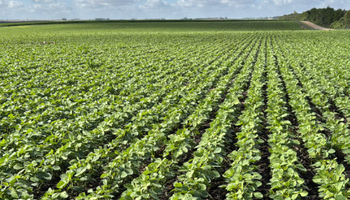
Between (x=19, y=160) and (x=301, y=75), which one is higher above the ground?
(x=301, y=75)

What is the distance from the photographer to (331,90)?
827 centimetres

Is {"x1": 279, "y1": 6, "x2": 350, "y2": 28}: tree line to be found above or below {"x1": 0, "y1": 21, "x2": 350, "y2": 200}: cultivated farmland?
above

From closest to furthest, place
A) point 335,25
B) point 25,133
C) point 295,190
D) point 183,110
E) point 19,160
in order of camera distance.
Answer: point 295,190, point 19,160, point 25,133, point 183,110, point 335,25

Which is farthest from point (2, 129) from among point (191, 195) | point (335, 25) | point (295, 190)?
point (335, 25)

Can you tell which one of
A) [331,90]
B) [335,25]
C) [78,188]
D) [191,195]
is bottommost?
[78,188]

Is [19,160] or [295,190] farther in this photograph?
[19,160]

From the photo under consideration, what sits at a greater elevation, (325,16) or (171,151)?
(325,16)

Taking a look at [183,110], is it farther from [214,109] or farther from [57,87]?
[57,87]

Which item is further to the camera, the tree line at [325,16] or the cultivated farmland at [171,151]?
the tree line at [325,16]

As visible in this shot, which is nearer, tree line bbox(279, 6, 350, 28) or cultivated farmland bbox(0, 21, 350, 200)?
cultivated farmland bbox(0, 21, 350, 200)

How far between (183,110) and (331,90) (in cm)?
530

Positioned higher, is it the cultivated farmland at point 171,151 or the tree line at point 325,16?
the tree line at point 325,16

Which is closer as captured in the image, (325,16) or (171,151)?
(171,151)

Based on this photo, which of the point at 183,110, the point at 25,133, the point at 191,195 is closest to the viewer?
the point at 191,195
